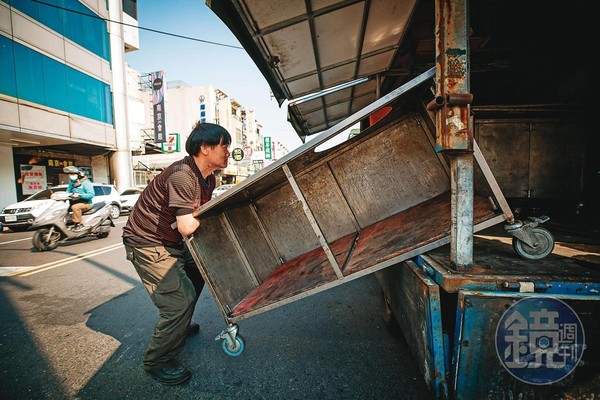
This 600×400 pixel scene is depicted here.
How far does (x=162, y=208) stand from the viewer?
7.04 ft

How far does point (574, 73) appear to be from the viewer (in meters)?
2.96

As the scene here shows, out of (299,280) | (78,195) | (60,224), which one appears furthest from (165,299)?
(78,195)

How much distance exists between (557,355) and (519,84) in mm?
3658

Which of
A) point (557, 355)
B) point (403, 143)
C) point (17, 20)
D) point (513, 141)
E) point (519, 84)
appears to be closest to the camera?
point (557, 355)

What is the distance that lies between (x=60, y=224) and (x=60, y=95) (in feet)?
36.2

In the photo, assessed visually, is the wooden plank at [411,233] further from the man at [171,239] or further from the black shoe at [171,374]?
the black shoe at [171,374]

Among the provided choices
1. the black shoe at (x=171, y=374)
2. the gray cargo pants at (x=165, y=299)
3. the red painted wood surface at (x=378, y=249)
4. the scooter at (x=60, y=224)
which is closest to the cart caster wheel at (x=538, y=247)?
the red painted wood surface at (x=378, y=249)

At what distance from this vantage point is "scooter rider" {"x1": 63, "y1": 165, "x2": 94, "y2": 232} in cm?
668

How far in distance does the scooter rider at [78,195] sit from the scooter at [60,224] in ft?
0.32

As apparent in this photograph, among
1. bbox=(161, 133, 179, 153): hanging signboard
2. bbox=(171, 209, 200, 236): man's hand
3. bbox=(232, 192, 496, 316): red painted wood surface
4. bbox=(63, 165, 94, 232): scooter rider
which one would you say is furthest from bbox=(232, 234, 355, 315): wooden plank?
bbox=(161, 133, 179, 153): hanging signboard

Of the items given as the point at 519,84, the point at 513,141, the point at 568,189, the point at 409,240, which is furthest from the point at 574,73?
the point at 409,240

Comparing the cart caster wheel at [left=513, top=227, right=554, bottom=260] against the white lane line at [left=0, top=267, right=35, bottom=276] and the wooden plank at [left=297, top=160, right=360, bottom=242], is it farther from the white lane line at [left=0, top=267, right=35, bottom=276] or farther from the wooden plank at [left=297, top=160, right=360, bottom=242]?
the white lane line at [left=0, top=267, right=35, bottom=276]

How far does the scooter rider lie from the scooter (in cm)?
10

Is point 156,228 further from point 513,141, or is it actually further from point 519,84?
point 519,84
